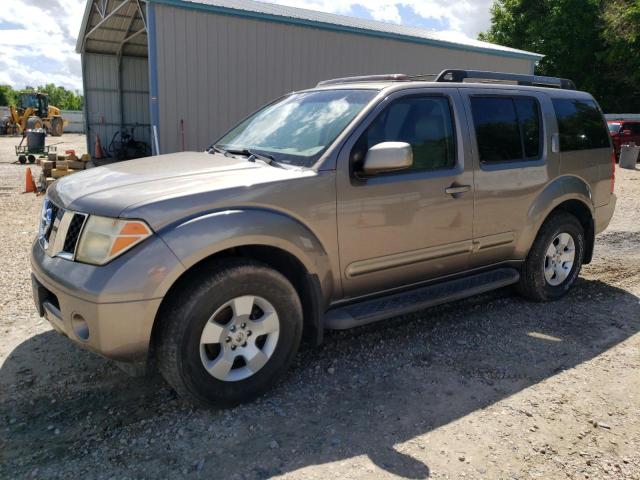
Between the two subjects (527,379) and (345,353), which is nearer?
(527,379)

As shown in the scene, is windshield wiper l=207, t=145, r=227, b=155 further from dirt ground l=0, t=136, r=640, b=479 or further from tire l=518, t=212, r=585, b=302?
tire l=518, t=212, r=585, b=302

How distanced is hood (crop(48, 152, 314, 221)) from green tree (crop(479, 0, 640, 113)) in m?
30.5

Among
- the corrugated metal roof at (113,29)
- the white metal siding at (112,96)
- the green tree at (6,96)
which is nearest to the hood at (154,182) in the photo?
the corrugated metal roof at (113,29)

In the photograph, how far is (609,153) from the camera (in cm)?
520

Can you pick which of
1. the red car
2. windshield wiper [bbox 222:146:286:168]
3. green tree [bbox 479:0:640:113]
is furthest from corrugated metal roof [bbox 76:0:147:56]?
green tree [bbox 479:0:640:113]

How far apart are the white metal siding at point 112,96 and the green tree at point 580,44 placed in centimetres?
2373

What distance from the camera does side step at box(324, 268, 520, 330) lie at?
3.45 m

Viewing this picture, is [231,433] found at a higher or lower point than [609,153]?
lower

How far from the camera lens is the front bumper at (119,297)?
2664mm

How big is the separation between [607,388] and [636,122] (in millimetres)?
21792

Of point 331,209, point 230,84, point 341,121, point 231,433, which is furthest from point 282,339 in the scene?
point 230,84

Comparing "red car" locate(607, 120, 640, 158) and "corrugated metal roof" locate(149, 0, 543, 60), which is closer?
"corrugated metal roof" locate(149, 0, 543, 60)

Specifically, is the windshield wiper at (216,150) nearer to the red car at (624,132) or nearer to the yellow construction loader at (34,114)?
the red car at (624,132)

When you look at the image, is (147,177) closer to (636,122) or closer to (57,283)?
(57,283)
